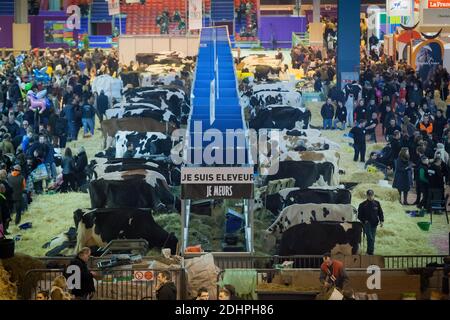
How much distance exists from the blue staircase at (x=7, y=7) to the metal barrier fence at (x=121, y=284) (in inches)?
1402

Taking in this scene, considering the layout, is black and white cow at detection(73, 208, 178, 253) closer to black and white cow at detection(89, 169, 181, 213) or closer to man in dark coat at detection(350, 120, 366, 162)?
black and white cow at detection(89, 169, 181, 213)

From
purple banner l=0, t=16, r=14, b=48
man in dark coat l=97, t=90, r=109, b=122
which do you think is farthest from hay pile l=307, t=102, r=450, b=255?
purple banner l=0, t=16, r=14, b=48

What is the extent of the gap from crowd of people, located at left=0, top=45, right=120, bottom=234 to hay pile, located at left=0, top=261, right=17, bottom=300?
4179mm

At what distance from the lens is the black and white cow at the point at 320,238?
15.2m

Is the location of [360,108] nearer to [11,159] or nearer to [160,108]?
[160,108]

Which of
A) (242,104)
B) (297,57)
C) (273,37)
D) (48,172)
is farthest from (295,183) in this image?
(273,37)

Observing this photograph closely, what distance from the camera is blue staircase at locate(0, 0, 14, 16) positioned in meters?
47.6

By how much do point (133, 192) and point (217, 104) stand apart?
7.77 metres

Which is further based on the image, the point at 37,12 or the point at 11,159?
the point at 37,12

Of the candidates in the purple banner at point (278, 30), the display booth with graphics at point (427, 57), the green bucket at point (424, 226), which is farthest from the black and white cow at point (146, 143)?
the purple banner at point (278, 30)

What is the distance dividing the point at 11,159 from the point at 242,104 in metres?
7.55

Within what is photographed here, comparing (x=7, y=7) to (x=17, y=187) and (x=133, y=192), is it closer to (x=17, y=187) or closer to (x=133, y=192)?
(x=17, y=187)
